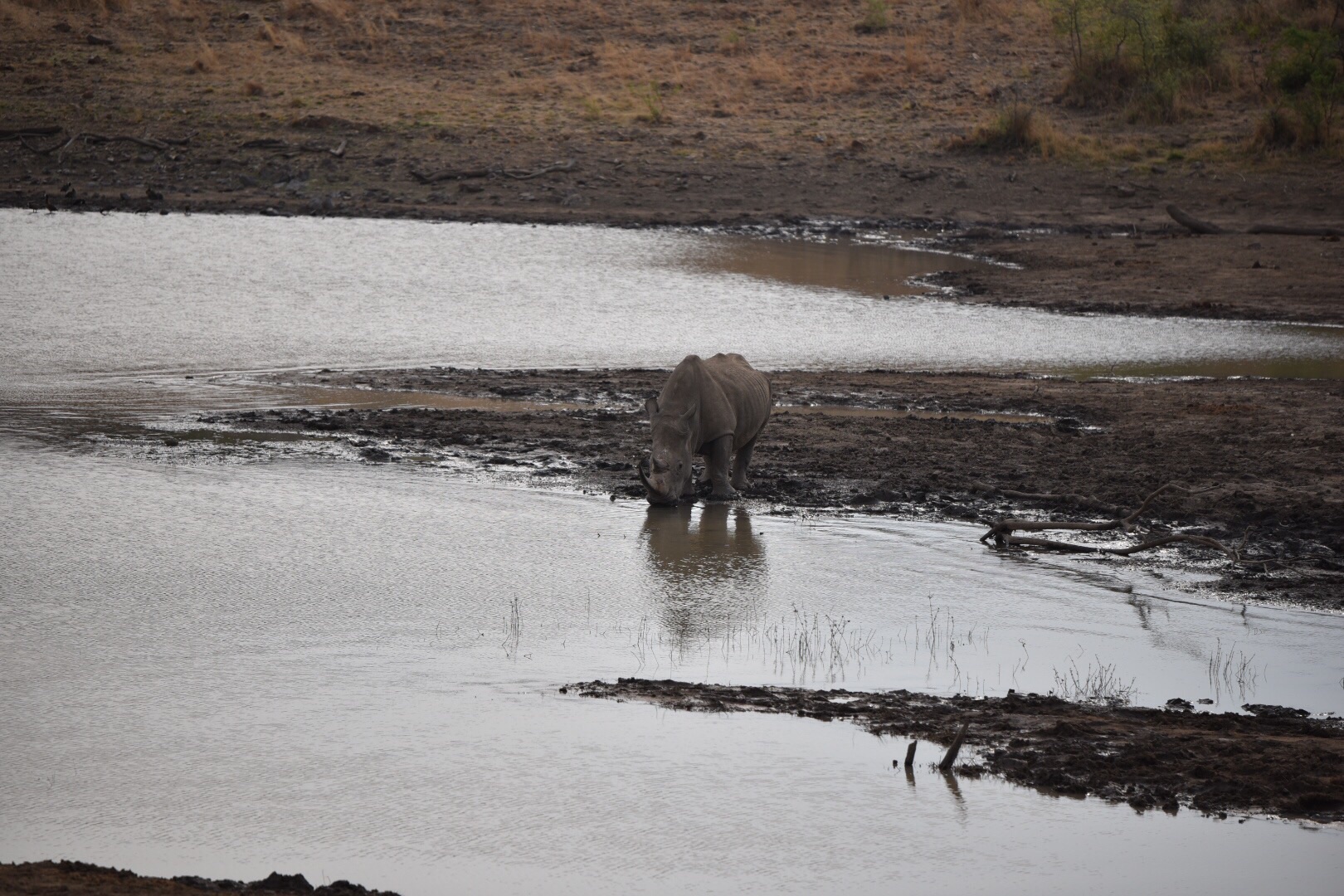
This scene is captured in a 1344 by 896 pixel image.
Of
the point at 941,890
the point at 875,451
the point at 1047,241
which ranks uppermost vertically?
the point at 1047,241

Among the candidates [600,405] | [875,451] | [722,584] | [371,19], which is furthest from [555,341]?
[371,19]

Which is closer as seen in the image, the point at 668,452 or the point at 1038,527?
the point at 1038,527

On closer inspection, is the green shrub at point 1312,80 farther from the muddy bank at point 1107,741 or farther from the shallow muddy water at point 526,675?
the muddy bank at point 1107,741

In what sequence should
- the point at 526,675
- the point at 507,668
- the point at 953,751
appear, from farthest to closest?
the point at 507,668, the point at 526,675, the point at 953,751

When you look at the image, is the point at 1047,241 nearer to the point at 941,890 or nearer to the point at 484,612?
the point at 484,612

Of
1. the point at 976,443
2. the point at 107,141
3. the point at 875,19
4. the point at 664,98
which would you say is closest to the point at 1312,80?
the point at 875,19

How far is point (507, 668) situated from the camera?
805 cm

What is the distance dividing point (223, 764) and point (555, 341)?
11.3m

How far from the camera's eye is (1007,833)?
20.6 feet

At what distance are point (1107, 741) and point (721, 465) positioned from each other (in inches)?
197

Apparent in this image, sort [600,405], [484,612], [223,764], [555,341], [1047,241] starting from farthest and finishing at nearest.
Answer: [1047,241], [555,341], [600,405], [484,612], [223,764]

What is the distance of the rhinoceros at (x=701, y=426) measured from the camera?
36.8 feet

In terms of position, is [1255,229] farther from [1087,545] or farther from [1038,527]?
[1038,527]

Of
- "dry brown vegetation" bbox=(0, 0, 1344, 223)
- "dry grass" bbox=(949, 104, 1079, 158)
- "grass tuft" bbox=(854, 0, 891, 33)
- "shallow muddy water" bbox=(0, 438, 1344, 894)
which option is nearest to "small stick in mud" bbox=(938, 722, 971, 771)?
"shallow muddy water" bbox=(0, 438, 1344, 894)
